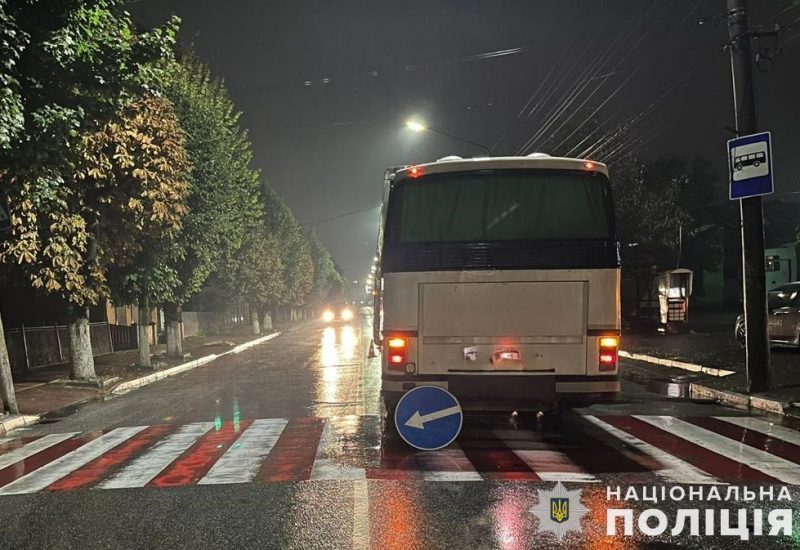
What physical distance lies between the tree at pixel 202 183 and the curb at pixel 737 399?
14049mm

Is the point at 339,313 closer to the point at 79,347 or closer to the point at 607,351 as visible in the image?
the point at 79,347

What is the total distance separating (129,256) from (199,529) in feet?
43.4

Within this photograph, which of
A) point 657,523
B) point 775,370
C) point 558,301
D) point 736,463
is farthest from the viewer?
point 775,370

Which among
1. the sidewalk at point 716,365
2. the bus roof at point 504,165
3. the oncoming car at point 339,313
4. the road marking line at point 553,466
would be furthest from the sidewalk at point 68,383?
the oncoming car at point 339,313

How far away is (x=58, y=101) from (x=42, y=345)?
12.8 m

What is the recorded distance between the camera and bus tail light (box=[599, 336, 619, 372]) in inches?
292

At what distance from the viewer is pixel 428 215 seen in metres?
7.83

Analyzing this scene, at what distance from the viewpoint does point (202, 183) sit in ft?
68.9

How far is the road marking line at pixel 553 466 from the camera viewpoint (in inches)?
248

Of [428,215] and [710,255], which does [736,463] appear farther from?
[710,255]

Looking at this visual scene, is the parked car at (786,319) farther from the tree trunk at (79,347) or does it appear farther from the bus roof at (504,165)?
the tree trunk at (79,347)

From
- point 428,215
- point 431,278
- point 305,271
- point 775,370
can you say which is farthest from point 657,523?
Answer: point 305,271

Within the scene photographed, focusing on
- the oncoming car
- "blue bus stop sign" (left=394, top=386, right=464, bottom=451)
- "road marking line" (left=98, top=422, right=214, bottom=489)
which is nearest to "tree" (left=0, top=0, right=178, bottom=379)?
"road marking line" (left=98, top=422, right=214, bottom=489)

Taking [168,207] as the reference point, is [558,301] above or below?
below
